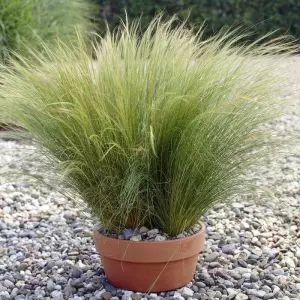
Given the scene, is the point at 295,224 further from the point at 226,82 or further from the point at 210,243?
the point at 226,82

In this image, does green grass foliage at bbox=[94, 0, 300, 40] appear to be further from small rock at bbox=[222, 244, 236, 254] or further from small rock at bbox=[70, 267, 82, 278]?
small rock at bbox=[70, 267, 82, 278]

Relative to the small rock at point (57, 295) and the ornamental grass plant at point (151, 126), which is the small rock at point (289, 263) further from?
the small rock at point (57, 295)

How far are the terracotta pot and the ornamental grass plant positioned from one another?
7 cm

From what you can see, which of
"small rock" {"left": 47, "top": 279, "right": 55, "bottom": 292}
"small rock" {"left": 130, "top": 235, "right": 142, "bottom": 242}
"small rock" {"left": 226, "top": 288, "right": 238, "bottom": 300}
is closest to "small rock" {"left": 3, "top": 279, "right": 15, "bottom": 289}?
"small rock" {"left": 47, "top": 279, "right": 55, "bottom": 292}

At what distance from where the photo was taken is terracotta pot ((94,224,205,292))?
223cm

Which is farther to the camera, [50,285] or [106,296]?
[50,285]

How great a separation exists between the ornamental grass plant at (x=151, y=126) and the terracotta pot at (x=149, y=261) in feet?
0.24

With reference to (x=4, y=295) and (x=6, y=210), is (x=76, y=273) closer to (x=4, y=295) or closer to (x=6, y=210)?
(x=4, y=295)

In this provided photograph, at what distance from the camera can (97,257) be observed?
272 centimetres

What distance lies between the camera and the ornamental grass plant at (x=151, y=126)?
218 centimetres

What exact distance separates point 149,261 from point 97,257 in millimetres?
529

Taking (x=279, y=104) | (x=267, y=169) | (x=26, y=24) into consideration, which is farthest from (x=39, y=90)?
(x=26, y=24)

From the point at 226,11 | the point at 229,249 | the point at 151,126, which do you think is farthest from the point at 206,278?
the point at 226,11

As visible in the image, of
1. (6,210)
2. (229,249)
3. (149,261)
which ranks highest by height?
(149,261)
